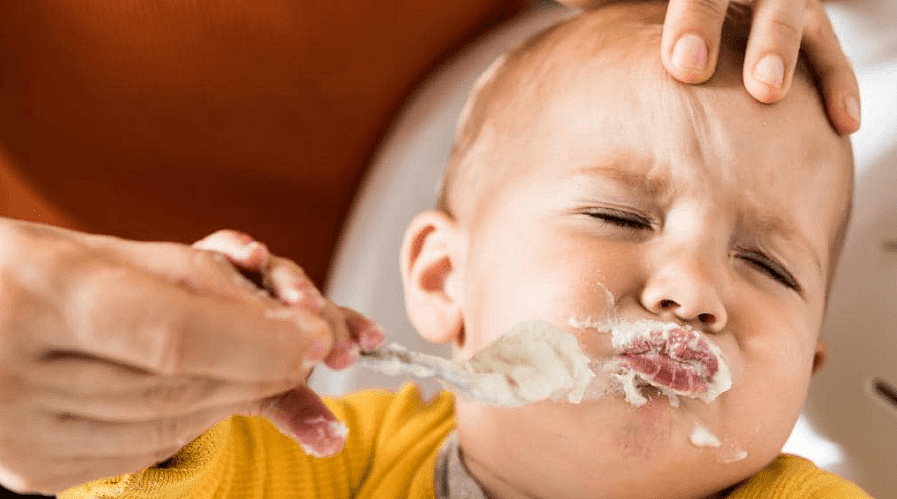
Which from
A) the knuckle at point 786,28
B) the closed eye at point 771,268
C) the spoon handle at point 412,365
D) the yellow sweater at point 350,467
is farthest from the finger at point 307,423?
the knuckle at point 786,28

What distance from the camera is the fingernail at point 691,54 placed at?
31.6 inches

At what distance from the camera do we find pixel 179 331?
1.49 ft

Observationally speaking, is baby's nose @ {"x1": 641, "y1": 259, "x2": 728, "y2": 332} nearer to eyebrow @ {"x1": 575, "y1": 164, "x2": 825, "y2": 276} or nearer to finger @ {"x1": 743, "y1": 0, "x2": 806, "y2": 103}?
eyebrow @ {"x1": 575, "y1": 164, "x2": 825, "y2": 276}

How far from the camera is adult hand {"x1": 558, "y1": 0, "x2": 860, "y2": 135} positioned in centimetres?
81

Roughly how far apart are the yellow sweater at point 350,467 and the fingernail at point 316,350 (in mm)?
280

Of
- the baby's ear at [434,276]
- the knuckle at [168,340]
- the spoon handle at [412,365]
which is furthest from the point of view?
the baby's ear at [434,276]

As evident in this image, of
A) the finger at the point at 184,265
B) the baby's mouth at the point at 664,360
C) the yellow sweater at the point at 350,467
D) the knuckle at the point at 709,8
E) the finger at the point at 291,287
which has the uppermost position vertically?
the knuckle at the point at 709,8

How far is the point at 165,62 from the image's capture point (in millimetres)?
1212

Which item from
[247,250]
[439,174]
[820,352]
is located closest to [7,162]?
[439,174]

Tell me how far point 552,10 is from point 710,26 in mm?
605

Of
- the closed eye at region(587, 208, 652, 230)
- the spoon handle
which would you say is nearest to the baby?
the closed eye at region(587, 208, 652, 230)

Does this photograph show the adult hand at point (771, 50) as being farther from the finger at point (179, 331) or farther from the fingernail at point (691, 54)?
the finger at point (179, 331)

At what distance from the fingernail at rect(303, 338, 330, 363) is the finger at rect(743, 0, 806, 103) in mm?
529

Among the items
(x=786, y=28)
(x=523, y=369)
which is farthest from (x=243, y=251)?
(x=786, y=28)
